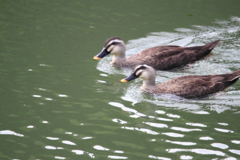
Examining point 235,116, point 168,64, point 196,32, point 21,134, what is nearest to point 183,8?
point 196,32

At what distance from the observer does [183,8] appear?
614 inches

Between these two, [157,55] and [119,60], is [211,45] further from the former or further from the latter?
[119,60]

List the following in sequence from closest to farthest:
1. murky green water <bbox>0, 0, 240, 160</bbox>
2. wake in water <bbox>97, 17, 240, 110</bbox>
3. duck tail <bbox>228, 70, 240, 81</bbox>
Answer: murky green water <bbox>0, 0, 240, 160</bbox>, wake in water <bbox>97, 17, 240, 110</bbox>, duck tail <bbox>228, 70, 240, 81</bbox>

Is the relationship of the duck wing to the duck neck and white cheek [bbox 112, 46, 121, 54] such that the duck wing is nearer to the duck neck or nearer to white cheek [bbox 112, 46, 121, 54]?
the duck neck

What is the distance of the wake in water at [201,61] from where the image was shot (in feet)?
31.5

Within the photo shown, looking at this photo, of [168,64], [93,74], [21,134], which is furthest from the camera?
[168,64]

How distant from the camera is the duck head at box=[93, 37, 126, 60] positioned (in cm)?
1191

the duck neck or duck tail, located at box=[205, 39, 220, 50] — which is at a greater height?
duck tail, located at box=[205, 39, 220, 50]

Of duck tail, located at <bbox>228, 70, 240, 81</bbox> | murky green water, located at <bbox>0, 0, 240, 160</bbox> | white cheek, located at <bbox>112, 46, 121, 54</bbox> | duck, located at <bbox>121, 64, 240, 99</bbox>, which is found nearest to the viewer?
murky green water, located at <bbox>0, 0, 240, 160</bbox>

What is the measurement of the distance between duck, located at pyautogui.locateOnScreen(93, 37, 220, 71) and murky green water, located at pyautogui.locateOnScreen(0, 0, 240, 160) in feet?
0.91

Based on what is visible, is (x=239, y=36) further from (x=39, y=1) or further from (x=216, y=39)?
(x=39, y=1)

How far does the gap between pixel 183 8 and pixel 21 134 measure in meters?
9.85

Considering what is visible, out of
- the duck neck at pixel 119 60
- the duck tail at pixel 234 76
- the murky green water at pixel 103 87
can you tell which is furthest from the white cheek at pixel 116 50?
the duck tail at pixel 234 76

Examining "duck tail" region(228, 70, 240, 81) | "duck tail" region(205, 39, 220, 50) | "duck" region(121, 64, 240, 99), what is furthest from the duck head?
"duck tail" region(228, 70, 240, 81)
